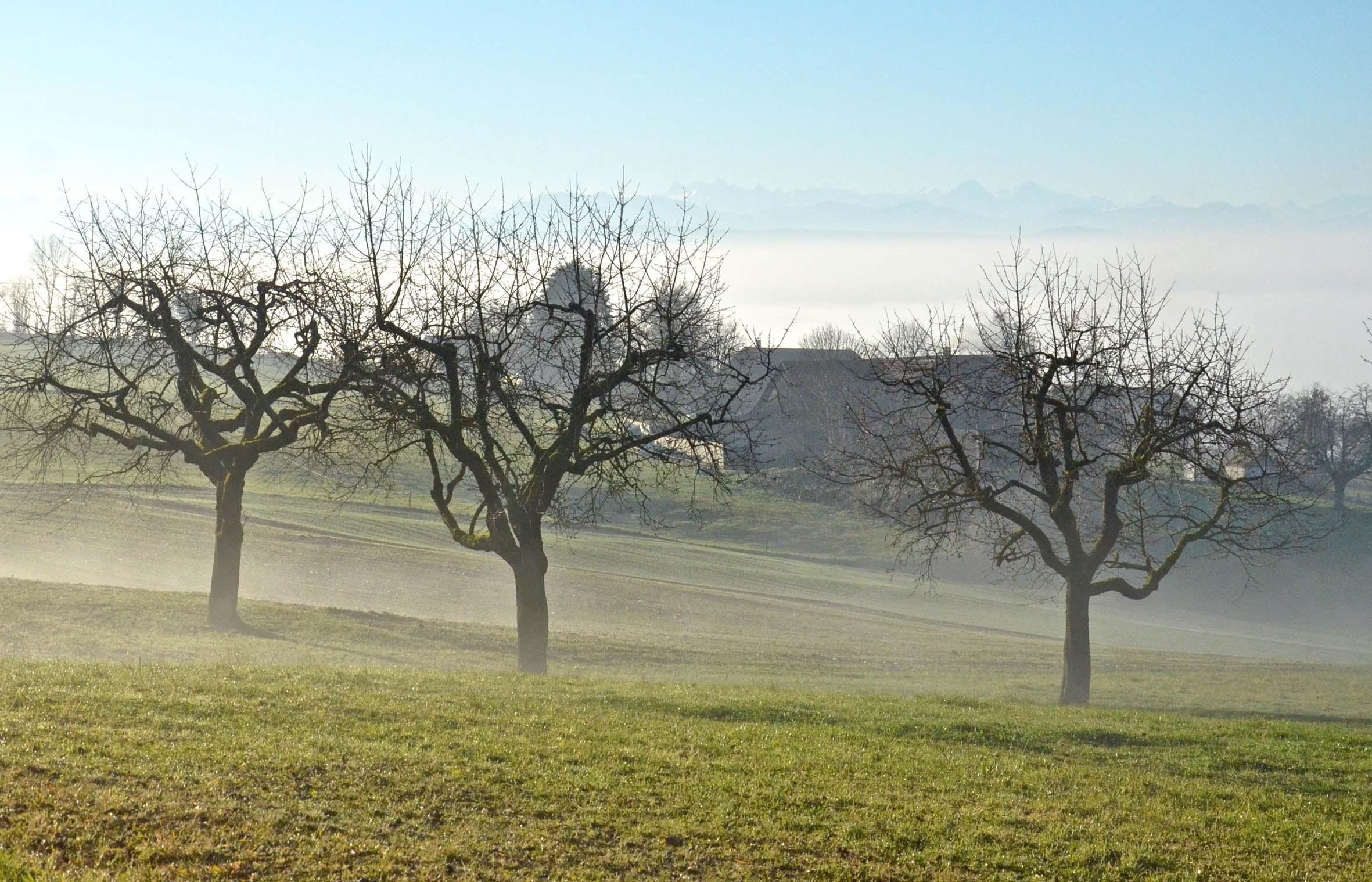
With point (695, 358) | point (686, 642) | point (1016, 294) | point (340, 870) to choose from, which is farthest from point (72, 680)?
point (686, 642)

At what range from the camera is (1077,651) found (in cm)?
2002

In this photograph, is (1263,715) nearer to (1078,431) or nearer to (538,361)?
(1078,431)

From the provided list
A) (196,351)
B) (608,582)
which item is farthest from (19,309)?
(608,582)

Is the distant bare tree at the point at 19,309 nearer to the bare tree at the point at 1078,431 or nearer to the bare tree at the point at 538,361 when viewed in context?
the bare tree at the point at 538,361

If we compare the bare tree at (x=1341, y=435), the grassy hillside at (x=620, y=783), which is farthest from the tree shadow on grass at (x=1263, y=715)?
the bare tree at (x=1341, y=435)

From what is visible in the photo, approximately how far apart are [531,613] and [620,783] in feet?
33.9

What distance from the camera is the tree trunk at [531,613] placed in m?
18.6

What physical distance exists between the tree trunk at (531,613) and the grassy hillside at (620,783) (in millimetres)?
3187

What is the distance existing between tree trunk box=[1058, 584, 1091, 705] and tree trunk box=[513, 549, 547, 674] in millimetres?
9081

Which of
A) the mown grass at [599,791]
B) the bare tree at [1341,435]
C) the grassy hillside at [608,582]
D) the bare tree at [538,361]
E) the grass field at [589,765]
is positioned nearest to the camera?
the mown grass at [599,791]

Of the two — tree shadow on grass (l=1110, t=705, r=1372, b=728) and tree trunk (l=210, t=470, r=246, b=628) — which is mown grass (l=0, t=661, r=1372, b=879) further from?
tree trunk (l=210, t=470, r=246, b=628)

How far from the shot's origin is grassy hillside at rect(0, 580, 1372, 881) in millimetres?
6938

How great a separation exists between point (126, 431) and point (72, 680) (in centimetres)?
1210

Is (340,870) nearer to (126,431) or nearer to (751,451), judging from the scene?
(751,451)
